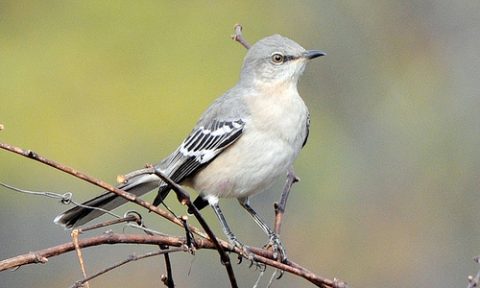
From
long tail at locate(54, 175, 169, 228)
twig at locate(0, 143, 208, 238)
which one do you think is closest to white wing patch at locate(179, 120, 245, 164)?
long tail at locate(54, 175, 169, 228)

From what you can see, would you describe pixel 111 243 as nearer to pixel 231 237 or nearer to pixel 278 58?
pixel 231 237

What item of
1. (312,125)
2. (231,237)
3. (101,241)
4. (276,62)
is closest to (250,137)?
(276,62)

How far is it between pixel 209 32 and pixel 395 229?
10.8ft

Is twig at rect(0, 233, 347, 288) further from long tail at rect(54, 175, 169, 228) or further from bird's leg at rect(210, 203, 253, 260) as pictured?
long tail at rect(54, 175, 169, 228)

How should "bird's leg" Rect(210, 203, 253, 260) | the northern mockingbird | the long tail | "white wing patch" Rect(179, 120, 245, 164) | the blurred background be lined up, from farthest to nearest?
1. the blurred background
2. "white wing patch" Rect(179, 120, 245, 164)
3. the northern mockingbird
4. the long tail
5. "bird's leg" Rect(210, 203, 253, 260)

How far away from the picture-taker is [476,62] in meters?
10.6

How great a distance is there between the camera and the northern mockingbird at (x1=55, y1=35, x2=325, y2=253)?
4676 millimetres

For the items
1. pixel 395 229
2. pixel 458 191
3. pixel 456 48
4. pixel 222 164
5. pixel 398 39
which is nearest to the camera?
pixel 222 164

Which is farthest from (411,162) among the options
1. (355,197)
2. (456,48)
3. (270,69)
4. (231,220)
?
(270,69)

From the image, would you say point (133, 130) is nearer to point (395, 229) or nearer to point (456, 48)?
point (395, 229)

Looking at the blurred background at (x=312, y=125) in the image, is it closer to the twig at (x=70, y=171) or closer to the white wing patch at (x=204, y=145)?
the white wing patch at (x=204, y=145)

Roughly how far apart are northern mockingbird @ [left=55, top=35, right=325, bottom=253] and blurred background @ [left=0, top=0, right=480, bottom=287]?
13.7ft

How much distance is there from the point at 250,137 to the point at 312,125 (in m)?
6.73

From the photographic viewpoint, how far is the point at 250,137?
475cm
